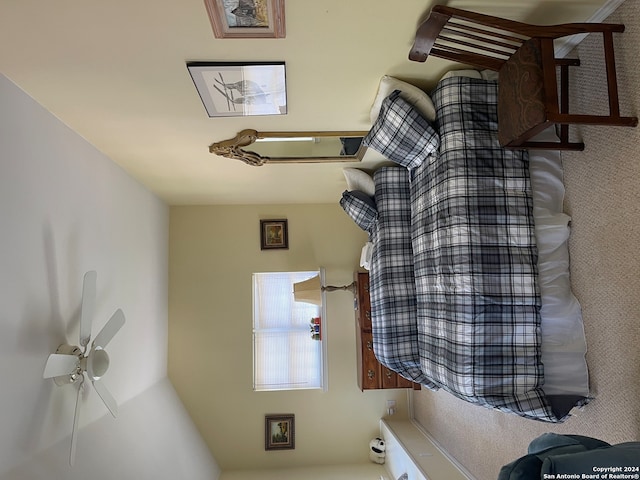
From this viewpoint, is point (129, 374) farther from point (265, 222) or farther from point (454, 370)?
point (454, 370)

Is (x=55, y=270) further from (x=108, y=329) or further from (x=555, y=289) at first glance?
(x=555, y=289)

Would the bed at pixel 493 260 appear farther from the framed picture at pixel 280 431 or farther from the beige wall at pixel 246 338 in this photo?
the framed picture at pixel 280 431

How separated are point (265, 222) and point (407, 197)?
1954mm

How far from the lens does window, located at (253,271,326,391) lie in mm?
4543

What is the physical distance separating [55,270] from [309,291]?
7.51ft

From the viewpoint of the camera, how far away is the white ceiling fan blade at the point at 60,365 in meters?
2.13

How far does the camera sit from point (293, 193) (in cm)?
427

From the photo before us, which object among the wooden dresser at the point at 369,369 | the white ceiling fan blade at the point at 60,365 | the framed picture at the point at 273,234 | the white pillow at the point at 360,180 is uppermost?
the white pillow at the point at 360,180

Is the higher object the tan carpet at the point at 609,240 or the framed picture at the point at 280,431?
the tan carpet at the point at 609,240

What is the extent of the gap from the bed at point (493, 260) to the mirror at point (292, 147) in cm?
67

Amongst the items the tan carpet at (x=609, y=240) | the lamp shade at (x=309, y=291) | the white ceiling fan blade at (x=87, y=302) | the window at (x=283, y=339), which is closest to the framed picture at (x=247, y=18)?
the tan carpet at (x=609, y=240)

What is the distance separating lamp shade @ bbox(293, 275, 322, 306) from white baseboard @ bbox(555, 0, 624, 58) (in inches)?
113

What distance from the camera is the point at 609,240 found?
176cm

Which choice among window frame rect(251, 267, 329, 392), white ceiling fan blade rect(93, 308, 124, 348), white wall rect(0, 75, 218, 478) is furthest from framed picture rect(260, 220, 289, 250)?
white ceiling fan blade rect(93, 308, 124, 348)
